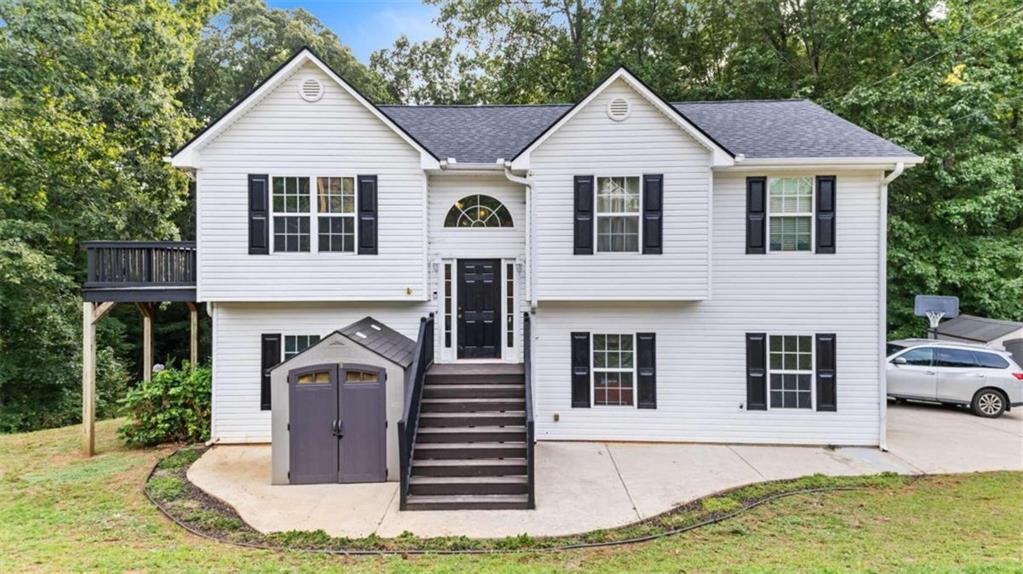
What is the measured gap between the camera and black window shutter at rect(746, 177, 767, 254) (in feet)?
29.7

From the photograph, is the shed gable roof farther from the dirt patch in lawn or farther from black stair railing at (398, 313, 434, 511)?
the dirt patch in lawn

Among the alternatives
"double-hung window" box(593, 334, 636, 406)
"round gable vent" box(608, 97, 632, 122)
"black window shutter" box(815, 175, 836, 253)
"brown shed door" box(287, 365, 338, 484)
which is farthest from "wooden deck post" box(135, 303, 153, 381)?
"black window shutter" box(815, 175, 836, 253)

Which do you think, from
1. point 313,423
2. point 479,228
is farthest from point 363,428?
point 479,228

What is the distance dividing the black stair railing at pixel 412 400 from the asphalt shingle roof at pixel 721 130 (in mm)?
3466

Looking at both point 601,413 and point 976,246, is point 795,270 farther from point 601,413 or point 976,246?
point 976,246

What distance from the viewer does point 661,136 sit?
8.70 metres

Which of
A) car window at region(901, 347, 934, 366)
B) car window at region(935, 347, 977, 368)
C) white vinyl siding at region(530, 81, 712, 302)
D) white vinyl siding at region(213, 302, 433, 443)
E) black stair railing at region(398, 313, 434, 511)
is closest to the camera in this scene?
black stair railing at region(398, 313, 434, 511)

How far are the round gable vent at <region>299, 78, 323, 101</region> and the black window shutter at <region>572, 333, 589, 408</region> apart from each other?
21.6 feet

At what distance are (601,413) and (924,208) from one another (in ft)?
46.9

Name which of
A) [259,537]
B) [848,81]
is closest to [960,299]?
[848,81]

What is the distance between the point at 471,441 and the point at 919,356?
37.5 ft

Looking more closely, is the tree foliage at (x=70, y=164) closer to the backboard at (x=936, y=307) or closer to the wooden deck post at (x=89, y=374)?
the wooden deck post at (x=89, y=374)

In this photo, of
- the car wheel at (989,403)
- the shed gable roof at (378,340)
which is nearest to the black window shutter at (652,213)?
the shed gable roof at (378,340)

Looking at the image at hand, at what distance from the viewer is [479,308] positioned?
9656 millimetres
